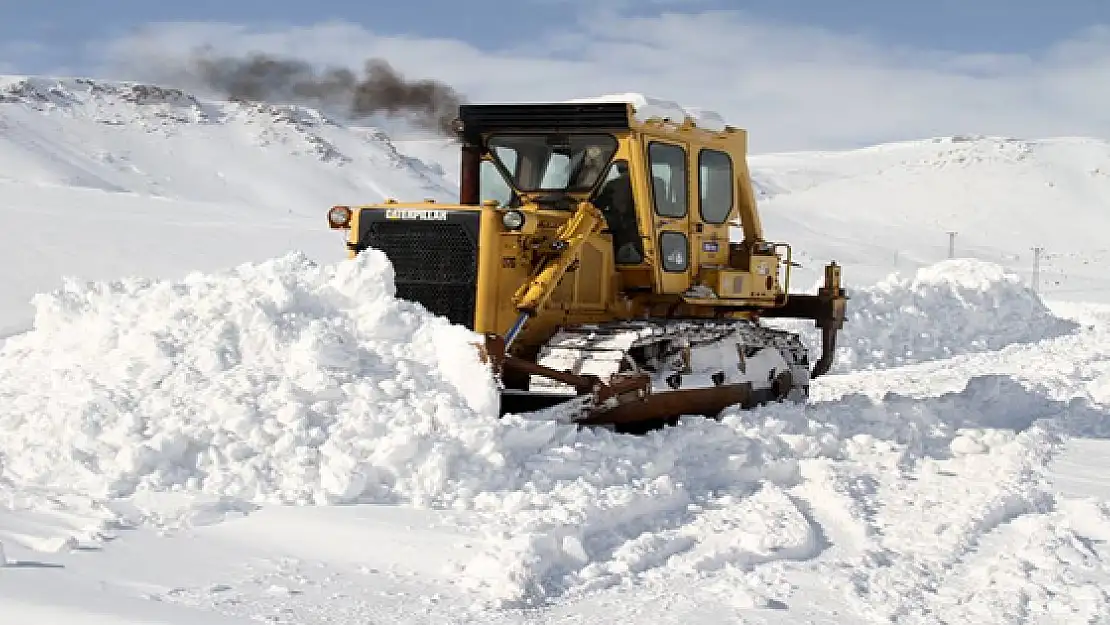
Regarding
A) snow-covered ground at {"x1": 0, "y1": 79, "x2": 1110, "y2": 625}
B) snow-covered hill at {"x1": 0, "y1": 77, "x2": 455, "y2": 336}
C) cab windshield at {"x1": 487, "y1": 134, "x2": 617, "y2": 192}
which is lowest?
snow-covered ground at {"x1": 0, "y1": 79, "x2": 1110, "y2": 625}

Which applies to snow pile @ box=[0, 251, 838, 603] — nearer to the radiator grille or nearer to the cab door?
the radiator grille

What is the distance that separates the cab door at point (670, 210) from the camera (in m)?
10.1

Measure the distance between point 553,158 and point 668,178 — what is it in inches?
36.1

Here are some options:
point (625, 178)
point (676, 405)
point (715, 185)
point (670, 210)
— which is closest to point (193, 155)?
point (715, 185)

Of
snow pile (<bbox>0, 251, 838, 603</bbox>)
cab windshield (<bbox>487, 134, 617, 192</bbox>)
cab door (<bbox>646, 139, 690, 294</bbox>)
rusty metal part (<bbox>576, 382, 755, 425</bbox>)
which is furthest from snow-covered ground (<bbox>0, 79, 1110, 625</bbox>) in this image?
cab windshield (<bbox>487, 134, 617, 192</bbox>)

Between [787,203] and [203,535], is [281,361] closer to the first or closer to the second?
[203,535]

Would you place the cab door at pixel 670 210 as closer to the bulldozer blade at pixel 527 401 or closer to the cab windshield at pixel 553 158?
the cab windshield at pixel 553 158

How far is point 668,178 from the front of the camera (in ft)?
33.9

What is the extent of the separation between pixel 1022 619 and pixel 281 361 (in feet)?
14.0

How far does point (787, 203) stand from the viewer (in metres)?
87.6

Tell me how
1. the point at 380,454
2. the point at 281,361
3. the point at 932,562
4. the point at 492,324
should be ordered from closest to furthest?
the point at 932,562 < the point at 380,454 < the point at 281,361 < the point at 492,324

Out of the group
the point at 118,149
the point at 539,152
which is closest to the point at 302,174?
the point at 118,149

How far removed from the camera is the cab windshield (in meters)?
10.1

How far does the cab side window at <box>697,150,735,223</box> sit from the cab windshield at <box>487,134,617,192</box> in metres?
1.03
